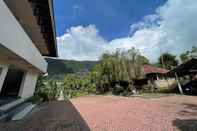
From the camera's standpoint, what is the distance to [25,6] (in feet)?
23.1

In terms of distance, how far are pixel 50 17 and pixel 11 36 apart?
3829mm

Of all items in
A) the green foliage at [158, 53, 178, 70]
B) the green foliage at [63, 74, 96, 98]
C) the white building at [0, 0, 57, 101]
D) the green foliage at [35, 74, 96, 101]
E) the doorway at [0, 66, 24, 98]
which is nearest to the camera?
the white building at [0, 0, 57, 101]

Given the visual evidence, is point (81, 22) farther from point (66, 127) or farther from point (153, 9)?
point (66, 127)

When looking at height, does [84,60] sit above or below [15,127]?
above

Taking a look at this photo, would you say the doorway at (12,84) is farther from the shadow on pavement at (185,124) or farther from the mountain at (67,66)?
the mountain at (67,66)

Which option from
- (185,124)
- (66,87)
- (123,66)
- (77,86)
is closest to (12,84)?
(66,87)

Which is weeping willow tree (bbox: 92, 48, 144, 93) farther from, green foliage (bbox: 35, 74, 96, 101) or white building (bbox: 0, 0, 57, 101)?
white building (bbox: 0, 0, 57, 101)

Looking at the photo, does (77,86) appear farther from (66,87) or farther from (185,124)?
(185,124)

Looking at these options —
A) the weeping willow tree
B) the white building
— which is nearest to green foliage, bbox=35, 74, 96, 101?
the weeping willow tree

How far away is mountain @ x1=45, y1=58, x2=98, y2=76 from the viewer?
34.5 metres

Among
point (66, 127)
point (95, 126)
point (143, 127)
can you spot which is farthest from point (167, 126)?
point (66, 127)

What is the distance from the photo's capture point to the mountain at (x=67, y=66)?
1357 inches

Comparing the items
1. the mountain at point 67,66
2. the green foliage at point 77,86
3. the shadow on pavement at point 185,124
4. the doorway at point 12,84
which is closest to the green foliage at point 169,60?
the mountain at point 67,66

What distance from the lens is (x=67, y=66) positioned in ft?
145
